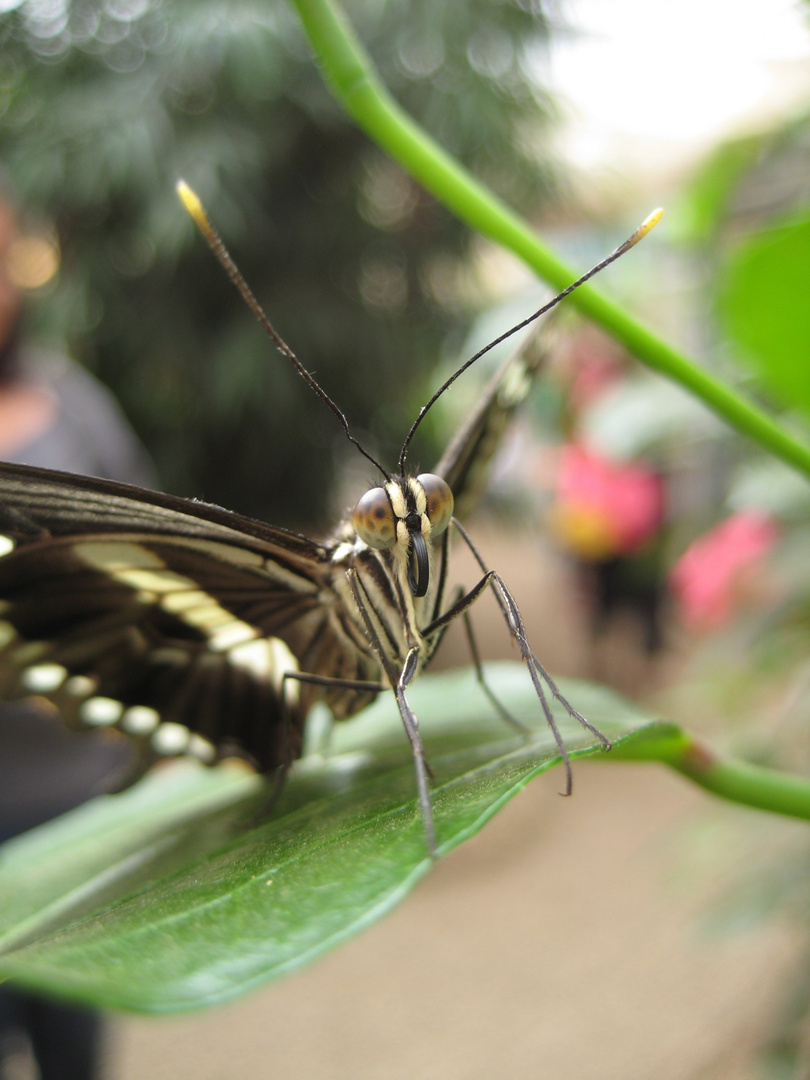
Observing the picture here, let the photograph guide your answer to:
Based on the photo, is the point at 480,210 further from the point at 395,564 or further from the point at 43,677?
the point at 43,677

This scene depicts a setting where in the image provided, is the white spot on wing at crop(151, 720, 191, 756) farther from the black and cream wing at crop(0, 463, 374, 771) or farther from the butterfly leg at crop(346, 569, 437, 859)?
the butterfly leg at crop(346, 569, 437, 859)

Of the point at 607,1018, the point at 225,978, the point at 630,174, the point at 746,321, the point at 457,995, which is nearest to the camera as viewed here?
the point at 225,978

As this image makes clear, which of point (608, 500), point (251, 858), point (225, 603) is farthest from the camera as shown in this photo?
point (608, 500)

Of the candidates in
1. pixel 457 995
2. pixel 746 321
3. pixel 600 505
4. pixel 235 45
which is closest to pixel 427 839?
pixel 746 321

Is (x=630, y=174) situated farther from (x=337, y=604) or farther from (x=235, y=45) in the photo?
(x=337, y=604)

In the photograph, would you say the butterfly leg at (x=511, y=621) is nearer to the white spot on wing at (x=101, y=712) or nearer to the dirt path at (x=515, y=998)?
the white spot on wing at (x=101, y=712)

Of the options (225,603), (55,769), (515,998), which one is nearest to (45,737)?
(55,769)

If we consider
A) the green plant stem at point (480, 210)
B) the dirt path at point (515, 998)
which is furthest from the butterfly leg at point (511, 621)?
the dirt path at point (515, 998)
